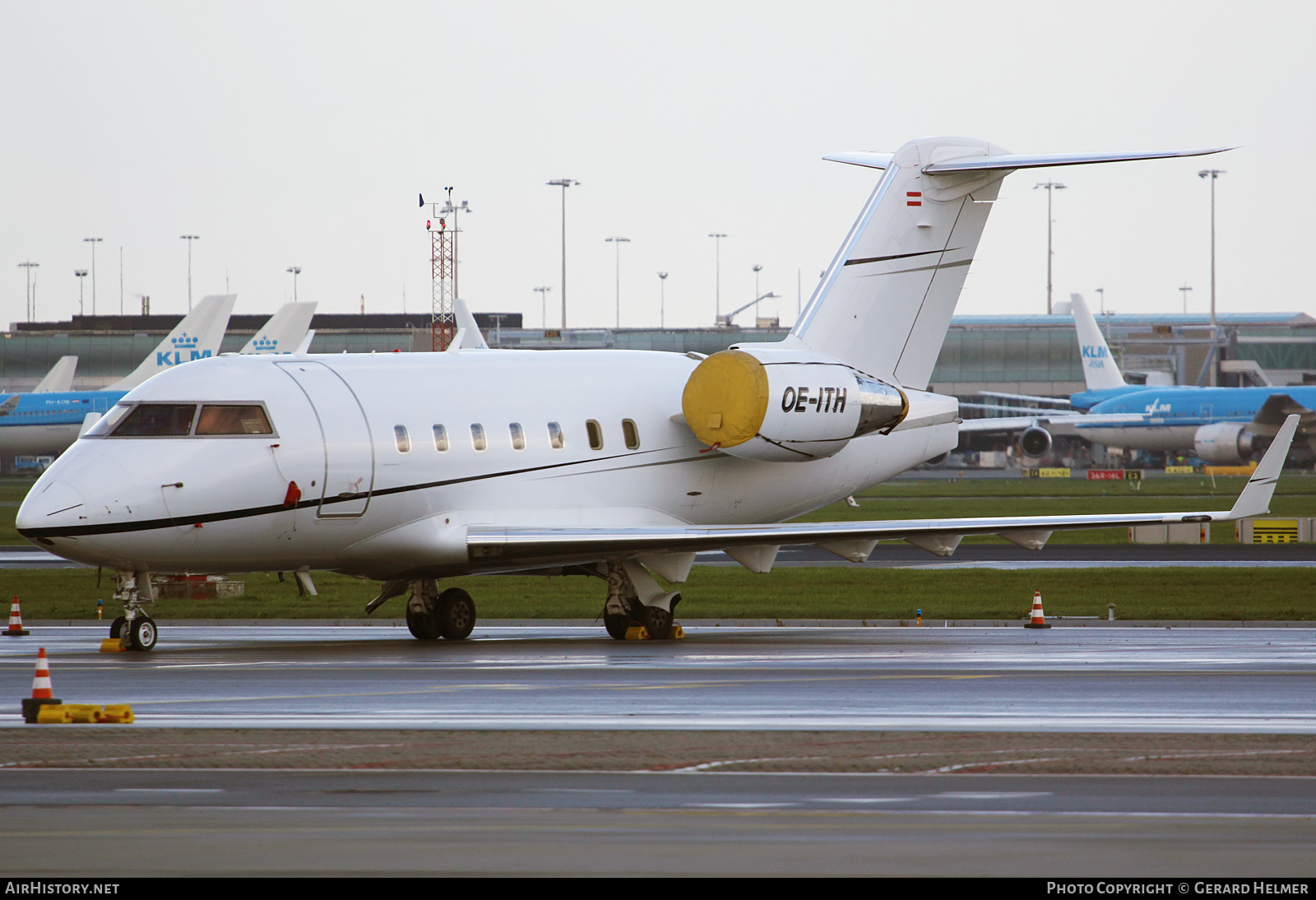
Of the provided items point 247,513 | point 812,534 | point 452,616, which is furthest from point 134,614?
point 812,534

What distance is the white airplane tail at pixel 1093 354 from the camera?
111m

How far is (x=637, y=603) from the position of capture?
26.3m

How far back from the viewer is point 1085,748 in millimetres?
13117

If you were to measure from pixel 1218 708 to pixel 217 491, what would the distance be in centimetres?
1333

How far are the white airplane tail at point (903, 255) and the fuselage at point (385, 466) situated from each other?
2214 millimetres

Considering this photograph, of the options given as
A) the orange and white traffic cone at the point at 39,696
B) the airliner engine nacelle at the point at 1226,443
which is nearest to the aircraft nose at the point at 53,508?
the orange and white traffic cone at the point at 39,696

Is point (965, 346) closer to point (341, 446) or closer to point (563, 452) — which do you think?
point (563, 452)

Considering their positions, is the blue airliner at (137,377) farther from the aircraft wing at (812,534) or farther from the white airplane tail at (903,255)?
the aircraft wing at (812,534)

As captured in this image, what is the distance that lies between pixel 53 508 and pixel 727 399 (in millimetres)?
10461

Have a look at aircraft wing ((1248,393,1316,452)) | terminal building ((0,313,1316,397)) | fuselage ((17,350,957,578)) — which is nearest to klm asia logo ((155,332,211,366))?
terminal building ((0,313,1316,397))

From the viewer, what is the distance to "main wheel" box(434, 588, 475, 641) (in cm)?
2670

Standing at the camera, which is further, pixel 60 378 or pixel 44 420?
pixel 60 378

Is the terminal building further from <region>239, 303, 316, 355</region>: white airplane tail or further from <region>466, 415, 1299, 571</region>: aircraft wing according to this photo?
<region>466, 415, 1299, 571</region>: aircraft wing

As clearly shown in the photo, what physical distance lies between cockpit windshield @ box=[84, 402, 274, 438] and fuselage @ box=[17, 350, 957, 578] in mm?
27
